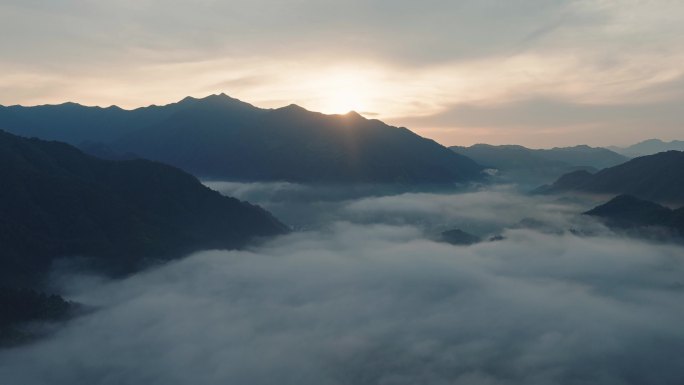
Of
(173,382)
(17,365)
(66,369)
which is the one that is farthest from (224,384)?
(17,365)

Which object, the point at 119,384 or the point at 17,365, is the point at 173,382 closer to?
the point at 119,384

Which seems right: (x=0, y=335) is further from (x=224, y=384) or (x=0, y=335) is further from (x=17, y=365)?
(x=224, y=384)

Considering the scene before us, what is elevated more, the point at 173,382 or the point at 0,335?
the point at 0,335

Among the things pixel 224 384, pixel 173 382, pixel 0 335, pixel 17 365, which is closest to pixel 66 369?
pixel 17 365

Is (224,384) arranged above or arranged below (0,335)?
below

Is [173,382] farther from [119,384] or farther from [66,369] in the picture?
[66,369]

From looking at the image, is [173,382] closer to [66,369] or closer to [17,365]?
[66,369]
